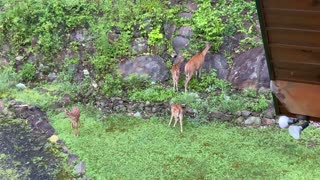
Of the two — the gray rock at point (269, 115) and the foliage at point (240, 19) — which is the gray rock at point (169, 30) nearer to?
the foliage at point (240, 19)

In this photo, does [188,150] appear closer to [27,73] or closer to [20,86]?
[20,86]

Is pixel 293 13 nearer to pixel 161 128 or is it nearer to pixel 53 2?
pixel 161 128

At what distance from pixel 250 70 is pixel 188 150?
6.44 ft

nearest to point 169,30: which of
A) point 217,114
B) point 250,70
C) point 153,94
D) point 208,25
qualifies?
point 208,25

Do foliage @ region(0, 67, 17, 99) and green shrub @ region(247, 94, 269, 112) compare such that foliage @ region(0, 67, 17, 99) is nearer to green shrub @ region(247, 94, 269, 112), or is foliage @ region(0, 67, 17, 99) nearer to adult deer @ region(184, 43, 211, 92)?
adult deer @ region(184, 43, 211, 92)

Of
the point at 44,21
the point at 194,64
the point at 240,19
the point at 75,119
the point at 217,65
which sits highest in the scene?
the point at 44,21

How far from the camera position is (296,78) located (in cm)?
285

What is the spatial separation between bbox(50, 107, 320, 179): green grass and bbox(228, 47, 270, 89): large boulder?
0.97 meters

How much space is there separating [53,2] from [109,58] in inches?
68.5

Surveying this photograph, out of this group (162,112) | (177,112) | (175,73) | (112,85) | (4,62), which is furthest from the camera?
(4,62)

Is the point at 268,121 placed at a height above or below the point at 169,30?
below

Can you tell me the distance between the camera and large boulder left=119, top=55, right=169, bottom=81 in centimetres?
755

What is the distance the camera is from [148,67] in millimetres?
7629

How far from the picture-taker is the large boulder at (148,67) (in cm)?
755
